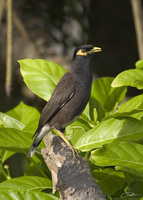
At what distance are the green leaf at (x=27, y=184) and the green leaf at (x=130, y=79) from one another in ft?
2.17

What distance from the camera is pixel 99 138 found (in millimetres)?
2332

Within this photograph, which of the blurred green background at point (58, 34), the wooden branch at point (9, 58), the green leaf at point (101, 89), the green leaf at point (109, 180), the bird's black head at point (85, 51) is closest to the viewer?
the green leaf at point (109, 180)

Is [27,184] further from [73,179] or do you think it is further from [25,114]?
[25,114]

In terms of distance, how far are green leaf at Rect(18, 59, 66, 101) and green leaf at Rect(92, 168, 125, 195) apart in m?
0.65

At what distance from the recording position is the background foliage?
216 centimetres

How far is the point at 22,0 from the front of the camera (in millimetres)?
5773

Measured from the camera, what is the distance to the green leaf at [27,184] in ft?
7.38

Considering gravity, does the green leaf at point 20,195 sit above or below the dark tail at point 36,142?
below

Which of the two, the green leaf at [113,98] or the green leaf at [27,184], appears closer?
the green leaf at [27,184]

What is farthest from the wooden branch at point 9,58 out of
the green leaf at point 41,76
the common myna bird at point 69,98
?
the green leaf at point 41,76

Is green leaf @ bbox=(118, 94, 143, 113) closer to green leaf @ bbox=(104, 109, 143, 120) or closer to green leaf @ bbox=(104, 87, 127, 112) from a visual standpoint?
green leaf @ bbox=(104, 109, 143, 120)

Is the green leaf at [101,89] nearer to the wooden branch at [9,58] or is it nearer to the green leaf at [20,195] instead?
the green leaf at [20,195]

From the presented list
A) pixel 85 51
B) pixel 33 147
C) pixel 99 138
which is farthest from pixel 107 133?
pixel 85 51

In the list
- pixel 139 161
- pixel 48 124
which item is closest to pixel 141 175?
pixel 139 161
